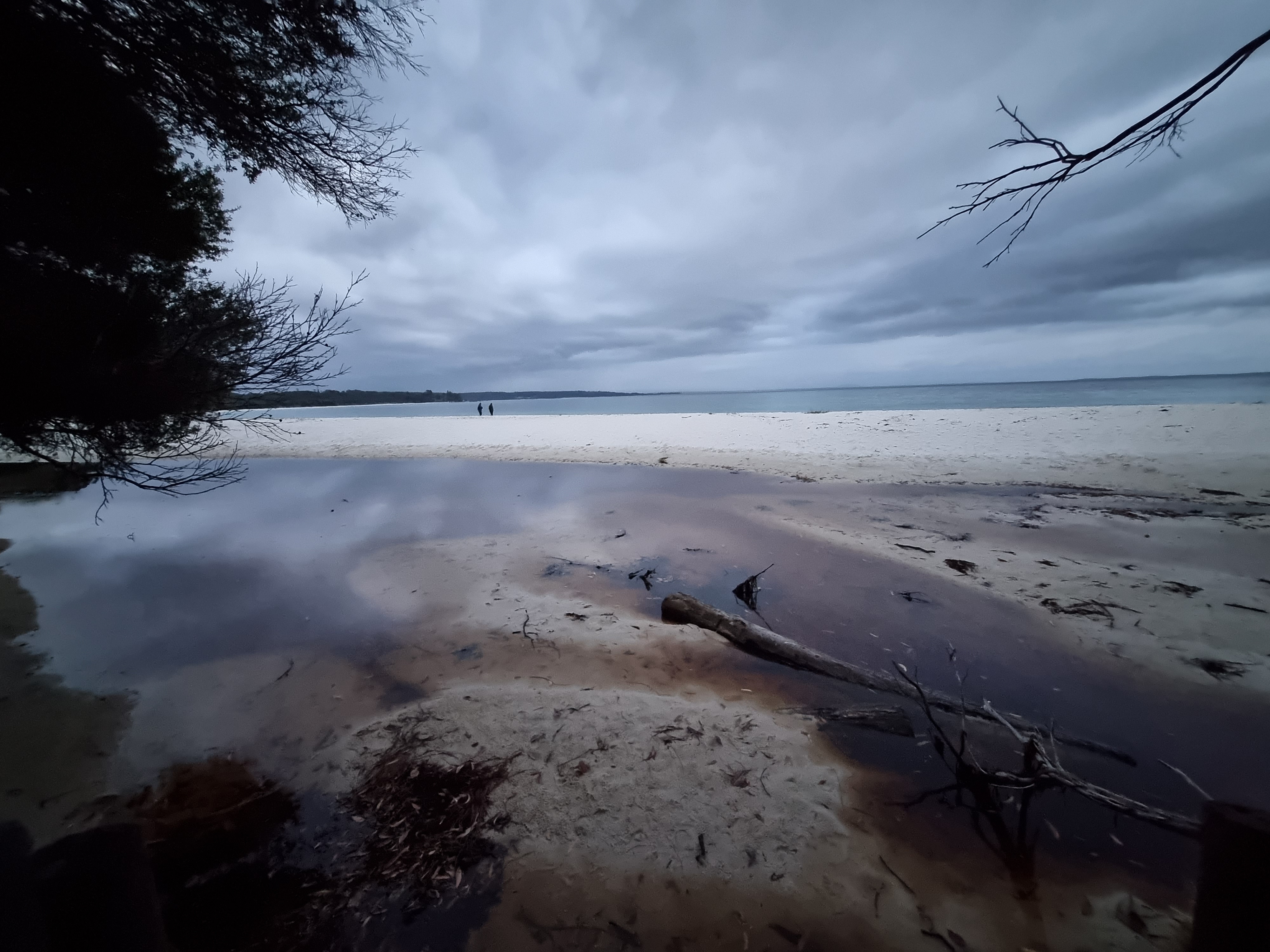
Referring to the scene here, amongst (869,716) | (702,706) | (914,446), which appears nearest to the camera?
(869,716)

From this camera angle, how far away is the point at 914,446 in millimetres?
18297

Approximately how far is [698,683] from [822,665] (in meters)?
1.23

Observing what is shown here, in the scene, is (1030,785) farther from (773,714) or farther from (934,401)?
(934,401)

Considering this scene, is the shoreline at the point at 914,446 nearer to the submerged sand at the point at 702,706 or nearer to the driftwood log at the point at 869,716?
the submerged sand at the point at 702,706

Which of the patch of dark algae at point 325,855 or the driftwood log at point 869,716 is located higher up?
the driftwood log at point 869,716

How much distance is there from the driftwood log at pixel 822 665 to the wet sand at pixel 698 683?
18cm

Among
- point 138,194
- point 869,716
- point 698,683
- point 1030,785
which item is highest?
point 138,194

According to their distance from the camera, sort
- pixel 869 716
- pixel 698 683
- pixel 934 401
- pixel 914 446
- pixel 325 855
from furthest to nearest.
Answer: pixel 934 401 < pixel 914 446 < pixel 698 683 < pixel 869 716 < pixel 325 855

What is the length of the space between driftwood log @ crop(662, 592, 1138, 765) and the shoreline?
19.6 ft

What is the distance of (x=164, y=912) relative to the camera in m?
2.44

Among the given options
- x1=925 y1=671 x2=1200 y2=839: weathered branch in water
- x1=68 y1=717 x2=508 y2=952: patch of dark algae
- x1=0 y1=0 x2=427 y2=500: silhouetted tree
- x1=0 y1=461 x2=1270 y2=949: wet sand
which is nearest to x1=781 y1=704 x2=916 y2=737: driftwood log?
x1=0 y1=461 x2=1270 y2=949: wet sand

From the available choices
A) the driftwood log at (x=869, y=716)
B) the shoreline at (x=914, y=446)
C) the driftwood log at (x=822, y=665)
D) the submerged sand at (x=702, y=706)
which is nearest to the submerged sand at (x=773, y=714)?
the submerged sand at (x=702, y=706)

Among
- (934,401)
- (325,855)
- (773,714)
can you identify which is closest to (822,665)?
(773,714)

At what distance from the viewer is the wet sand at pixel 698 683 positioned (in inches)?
97.5
